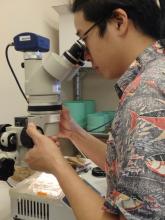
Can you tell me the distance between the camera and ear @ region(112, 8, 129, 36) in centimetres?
67

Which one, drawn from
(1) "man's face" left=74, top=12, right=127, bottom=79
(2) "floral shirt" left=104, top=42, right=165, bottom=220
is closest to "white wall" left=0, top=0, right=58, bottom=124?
(1) "man's face" left=74, top=12, right=127, bottom=79

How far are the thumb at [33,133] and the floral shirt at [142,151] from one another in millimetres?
300

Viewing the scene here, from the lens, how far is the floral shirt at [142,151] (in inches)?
18.9

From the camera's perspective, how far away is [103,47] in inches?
28.5

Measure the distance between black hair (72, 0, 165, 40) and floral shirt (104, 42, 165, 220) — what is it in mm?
183

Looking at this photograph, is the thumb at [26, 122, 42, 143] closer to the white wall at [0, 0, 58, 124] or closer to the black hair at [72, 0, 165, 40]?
the black hair at [72, 0, 165, 40]

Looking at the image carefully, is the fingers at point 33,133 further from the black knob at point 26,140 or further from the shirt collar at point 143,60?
the shirt collar at point 143,60

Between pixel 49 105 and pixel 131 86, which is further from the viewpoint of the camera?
pixel 49 105

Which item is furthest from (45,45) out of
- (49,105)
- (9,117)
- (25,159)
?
(9,117)

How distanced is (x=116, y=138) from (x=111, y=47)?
0.26 meters

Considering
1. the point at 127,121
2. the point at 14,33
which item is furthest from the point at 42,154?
the point at 14,33

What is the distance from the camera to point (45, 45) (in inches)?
36.0

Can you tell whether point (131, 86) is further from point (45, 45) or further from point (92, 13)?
point (45, 45)

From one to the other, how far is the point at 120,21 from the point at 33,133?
1.25 feet
